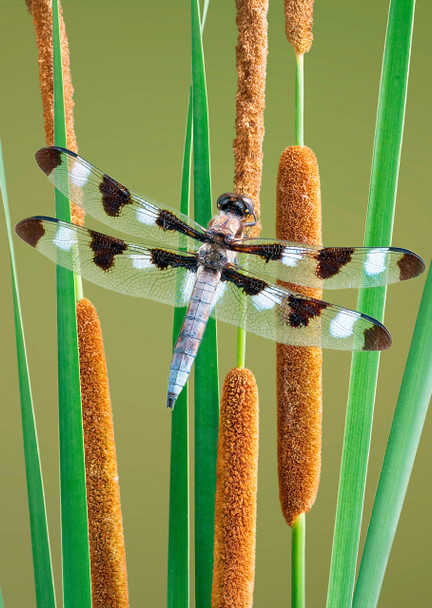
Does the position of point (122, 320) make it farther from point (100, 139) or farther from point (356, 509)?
point (356, 509)

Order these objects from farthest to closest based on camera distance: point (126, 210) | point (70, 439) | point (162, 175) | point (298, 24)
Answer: point (162, 175) < point (126, 210) < point (298, 24) < point (70, 439)

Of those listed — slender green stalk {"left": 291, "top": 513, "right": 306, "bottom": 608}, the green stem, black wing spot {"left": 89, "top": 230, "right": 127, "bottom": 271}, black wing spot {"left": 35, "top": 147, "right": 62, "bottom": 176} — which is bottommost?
slender green stalk {"left": 291, "top": 513, "right": 306, "bottom": 608}

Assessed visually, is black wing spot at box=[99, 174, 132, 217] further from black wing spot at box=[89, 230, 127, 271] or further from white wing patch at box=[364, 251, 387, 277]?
white wing patch at box=[364, 251, 387, 277]

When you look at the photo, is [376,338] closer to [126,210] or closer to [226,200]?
[226,200]

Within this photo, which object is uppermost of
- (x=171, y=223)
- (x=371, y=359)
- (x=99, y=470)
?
(x=171, y=223)

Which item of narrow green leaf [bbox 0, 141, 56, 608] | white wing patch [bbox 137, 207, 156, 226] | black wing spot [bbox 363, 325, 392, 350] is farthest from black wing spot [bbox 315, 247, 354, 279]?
narrow green leaf [bbox 0, 141, 56, 608]

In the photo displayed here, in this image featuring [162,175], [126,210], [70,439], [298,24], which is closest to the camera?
[70,439]

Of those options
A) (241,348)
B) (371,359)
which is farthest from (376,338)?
(241,348)
